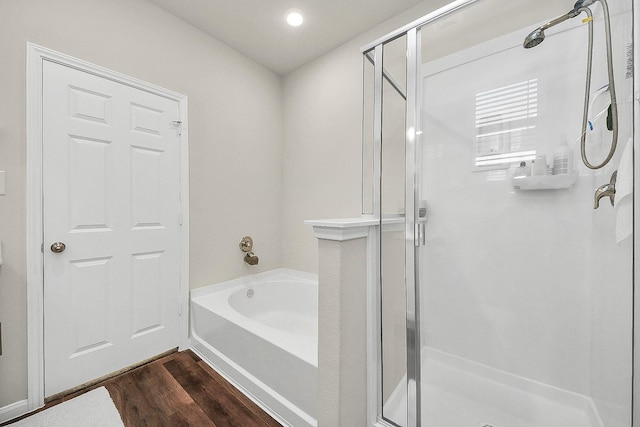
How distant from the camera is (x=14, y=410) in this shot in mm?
1381

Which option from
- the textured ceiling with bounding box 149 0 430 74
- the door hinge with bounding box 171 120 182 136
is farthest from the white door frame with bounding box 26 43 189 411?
the textured ceiling with bounding box 149 0 430 74

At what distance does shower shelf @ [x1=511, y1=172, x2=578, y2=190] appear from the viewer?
4.18 ft

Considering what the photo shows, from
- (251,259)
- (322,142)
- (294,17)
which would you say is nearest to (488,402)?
(251,259)

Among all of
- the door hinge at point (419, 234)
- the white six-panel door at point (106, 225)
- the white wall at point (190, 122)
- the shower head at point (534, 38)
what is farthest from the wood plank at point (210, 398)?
the shower head at point (534, 38)

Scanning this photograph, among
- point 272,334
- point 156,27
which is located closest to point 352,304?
point 272,334

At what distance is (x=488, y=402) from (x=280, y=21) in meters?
2.87

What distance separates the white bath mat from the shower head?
9.40 ft

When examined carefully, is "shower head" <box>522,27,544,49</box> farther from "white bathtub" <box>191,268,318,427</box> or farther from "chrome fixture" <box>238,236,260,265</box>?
"chrome fixture" <box>238,236,260,265</box>

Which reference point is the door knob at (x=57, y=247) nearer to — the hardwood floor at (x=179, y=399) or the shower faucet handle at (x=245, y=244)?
the hardwood floor at (x=179, y=399)

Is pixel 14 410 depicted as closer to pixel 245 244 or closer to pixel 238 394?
pixel 238 394

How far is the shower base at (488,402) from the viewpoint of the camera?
1.21m

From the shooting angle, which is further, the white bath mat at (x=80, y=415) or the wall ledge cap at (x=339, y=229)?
the white bath mat at (x=80, y=415)

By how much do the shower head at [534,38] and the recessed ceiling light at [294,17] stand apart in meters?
1.54

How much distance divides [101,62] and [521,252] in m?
2.82
